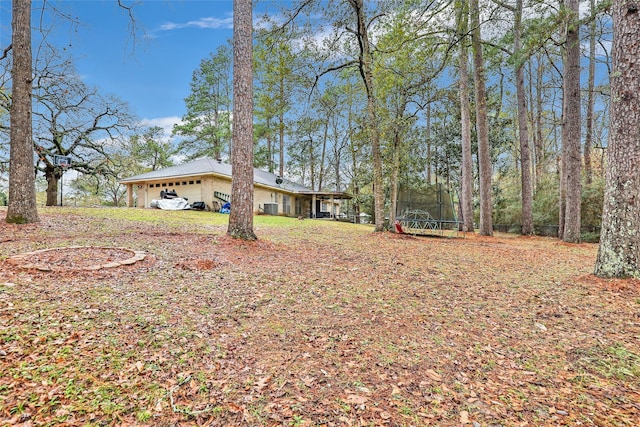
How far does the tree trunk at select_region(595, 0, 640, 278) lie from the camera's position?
3762 millimetres

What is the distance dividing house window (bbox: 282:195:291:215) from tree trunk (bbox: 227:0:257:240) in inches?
629

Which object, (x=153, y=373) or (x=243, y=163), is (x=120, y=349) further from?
(x=243, y=163)

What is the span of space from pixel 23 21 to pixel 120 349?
8.30 meters

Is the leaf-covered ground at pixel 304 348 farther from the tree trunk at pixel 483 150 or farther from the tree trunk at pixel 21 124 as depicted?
the tree trunk at pixel 483 150

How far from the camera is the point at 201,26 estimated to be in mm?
9398

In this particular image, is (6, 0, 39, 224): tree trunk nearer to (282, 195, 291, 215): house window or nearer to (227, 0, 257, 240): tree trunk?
(227, 0, 257, 240): tree trunk

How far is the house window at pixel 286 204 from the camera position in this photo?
22.1m

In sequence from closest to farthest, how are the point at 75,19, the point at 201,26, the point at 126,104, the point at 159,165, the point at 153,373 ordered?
the point at 153,373 < the point at 75,19 < the point at 201,26 < the point at 126,104 < the point at 159,165

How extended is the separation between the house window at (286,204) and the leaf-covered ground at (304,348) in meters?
18.0

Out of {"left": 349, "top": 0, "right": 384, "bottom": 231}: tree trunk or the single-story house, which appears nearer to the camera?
{"left": 349, "top": 0, "right": 384, "bottom": 231}: tree trunk

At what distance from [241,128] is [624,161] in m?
5.99

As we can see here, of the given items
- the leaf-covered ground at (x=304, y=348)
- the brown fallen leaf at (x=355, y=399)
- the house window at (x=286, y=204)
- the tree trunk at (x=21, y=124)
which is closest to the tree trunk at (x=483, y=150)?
the leaf-covered ground at (x=304, y=348)

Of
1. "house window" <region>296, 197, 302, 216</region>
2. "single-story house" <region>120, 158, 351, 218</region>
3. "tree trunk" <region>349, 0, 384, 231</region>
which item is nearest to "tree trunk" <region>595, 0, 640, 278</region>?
"tree trunk" <region>349, 0, 384, 231</region>

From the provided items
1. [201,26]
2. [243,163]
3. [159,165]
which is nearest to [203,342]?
[243,163]
